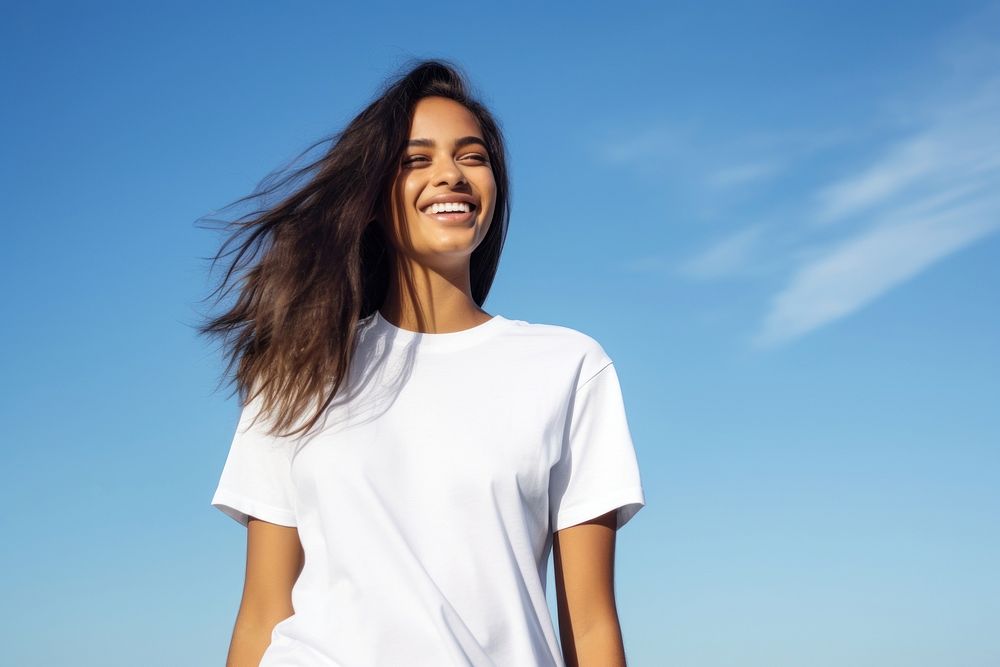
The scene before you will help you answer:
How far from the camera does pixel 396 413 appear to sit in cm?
347

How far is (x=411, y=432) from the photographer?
3.42 m

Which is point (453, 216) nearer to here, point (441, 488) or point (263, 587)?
point (441, 488)

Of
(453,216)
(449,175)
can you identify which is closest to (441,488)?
(453,216)

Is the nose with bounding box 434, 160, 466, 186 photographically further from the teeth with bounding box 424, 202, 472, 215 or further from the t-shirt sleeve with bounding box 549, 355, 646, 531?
the t-shirt sleeve with bounding box 549, 355, 646, 531

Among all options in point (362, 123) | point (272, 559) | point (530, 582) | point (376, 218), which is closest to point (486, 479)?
point (530, 582)

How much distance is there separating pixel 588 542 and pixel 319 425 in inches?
35.8

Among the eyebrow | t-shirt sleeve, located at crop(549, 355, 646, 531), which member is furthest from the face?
t-shirt sleeve, located at crop(549, 355, 646, 531)

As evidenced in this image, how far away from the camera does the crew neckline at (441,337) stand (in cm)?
371

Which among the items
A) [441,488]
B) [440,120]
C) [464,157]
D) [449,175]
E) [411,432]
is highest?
[440,120]

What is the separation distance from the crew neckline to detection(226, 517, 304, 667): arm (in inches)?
28.0

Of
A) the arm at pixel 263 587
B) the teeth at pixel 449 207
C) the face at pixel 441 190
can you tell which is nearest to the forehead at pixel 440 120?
the face at pixel 441 190

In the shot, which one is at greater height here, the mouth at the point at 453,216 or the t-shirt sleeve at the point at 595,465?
the mouth at the point at 453,216

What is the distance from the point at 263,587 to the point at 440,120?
5.52 feet

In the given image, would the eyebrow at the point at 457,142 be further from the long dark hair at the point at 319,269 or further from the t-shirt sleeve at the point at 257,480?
the t-shirt sleeve at the point at 257,480
